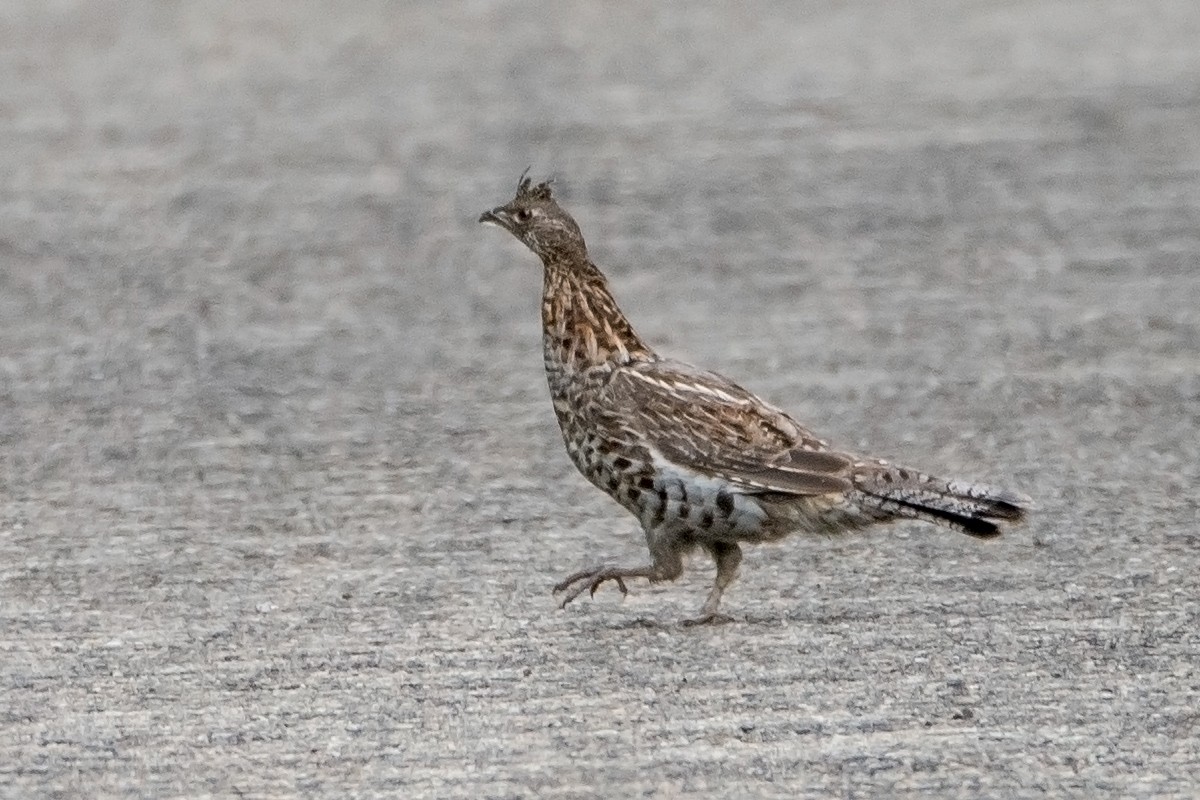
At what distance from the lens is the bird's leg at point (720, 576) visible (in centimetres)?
737

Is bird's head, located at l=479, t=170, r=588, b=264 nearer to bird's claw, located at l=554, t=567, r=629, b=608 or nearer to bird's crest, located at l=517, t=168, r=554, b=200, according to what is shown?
bird's crest, located at l=517, t=168, r=554, b=200

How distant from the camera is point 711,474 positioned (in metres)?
7.32

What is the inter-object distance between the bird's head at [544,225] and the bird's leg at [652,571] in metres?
1.04

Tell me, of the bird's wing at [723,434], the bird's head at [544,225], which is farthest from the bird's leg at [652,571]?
the bird's head at [544,225]

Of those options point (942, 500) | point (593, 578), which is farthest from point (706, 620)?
point (942, 500)

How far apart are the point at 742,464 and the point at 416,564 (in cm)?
125

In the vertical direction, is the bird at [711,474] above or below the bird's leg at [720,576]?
above

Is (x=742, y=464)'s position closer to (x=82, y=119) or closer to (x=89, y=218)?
(x=89, y=218)

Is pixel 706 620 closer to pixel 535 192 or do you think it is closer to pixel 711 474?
pixel 711 474

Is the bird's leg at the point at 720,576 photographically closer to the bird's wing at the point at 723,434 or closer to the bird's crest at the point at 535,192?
the bird's wing at the point at 723,434

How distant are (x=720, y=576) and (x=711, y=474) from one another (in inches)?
12.6

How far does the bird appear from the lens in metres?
A: 7.15

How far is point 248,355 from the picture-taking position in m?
11.2

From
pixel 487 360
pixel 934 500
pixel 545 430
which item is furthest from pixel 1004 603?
pixel 487 360
